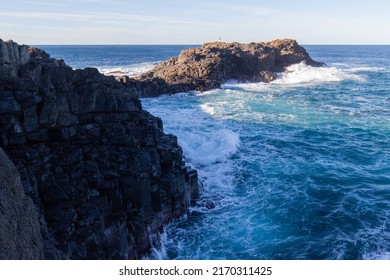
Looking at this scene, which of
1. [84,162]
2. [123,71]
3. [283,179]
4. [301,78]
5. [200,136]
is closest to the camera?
[84,162]

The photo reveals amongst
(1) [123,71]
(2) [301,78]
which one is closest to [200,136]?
(2) [301,78]

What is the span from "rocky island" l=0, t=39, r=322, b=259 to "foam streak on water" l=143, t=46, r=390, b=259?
265 cm

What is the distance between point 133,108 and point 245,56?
193 feet

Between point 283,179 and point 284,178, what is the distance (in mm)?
191

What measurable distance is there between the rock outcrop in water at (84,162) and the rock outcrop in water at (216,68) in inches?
1264

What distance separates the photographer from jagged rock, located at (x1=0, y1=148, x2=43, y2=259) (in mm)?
9872

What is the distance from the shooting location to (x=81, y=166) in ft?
56.7

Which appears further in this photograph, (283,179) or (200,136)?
(200,136)

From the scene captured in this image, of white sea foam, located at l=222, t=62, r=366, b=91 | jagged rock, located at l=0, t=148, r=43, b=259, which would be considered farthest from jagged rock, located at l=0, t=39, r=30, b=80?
white sea foam, located at l=222, t=62, r=366, b=91

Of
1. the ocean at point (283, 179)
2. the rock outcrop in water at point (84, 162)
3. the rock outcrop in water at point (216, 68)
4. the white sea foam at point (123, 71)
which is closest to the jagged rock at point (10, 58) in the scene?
the rock outcrop in water at point (84, 162)

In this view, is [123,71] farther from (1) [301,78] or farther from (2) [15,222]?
(2) [15,222]

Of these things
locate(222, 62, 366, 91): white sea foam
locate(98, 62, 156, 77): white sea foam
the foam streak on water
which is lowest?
the foam streak on water

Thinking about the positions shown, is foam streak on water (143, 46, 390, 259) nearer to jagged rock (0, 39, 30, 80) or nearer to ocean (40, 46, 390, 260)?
ocean (40, 46, 390, 260)

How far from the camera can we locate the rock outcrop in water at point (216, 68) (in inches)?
2247
